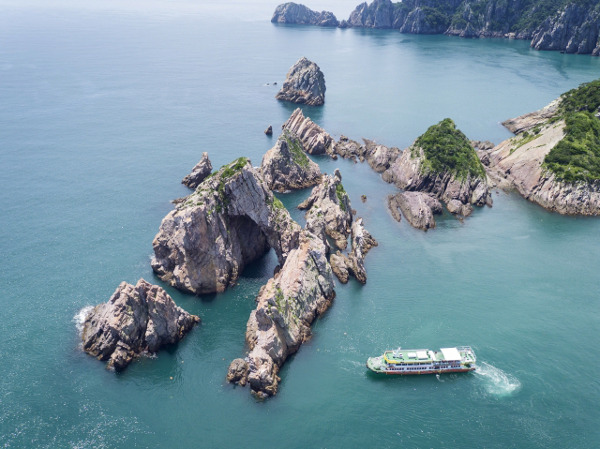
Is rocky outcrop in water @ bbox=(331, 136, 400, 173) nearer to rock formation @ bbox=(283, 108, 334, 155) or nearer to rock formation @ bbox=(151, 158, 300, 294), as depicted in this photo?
rock formation @ bbox=(283, 108, 334, 155)

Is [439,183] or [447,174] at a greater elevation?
[447,174]

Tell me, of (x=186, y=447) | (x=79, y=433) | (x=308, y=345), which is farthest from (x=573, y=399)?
(x=79, y=433)

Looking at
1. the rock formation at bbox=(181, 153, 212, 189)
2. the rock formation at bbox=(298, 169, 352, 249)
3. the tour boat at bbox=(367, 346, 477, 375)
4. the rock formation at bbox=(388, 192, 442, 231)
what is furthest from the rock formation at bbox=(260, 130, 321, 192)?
the tour boat at bbox=(367, 346, 477, 375)

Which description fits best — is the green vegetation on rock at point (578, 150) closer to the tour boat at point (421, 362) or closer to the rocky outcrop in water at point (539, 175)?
the rocky outcrop in water at point (539, 175)

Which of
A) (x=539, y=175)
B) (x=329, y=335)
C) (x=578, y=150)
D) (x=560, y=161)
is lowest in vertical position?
(x=329, y=335)

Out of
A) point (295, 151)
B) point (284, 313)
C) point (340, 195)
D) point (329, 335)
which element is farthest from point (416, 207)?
point (284, 313)

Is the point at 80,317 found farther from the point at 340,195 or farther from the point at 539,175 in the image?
the point at 539,175

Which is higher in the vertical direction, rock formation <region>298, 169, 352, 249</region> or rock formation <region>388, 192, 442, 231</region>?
rock formation <region>298, 169, 352, 249</region>
